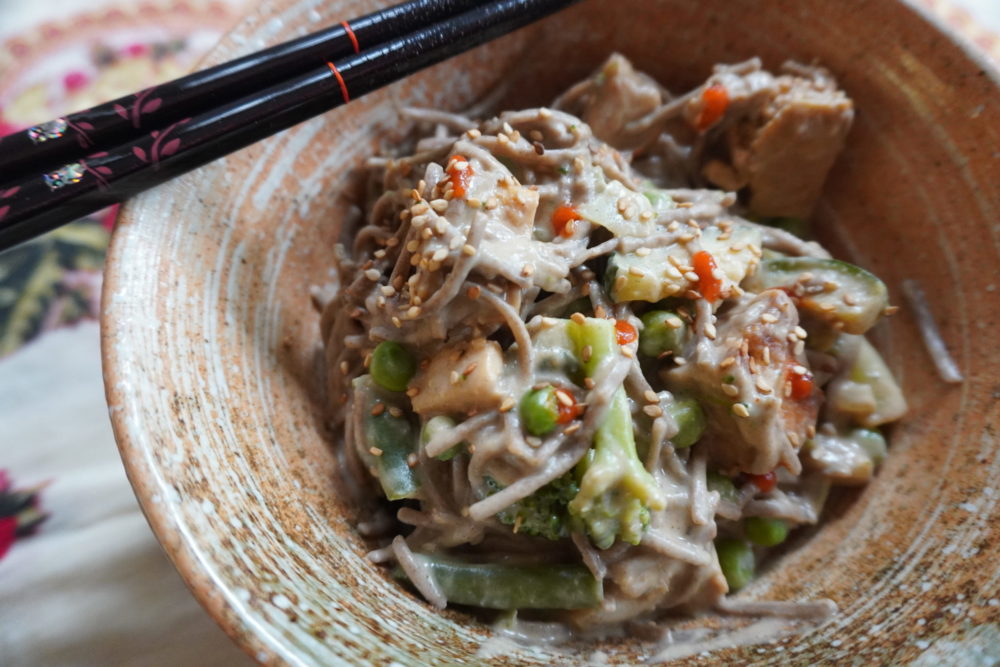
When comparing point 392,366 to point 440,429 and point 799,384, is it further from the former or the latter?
point 799,384

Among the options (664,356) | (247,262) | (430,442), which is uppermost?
(664,356)

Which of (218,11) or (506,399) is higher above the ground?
(506,399)

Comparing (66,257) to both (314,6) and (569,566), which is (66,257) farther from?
(569,566)

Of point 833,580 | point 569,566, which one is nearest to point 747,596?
point 833,580

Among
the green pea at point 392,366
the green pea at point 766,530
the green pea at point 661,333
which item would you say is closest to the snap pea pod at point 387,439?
the green pea at point 392,366

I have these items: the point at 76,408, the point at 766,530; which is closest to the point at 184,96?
the point at 76,408

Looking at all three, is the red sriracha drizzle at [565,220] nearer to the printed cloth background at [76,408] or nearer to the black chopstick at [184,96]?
the black chopstick at [184,96]
